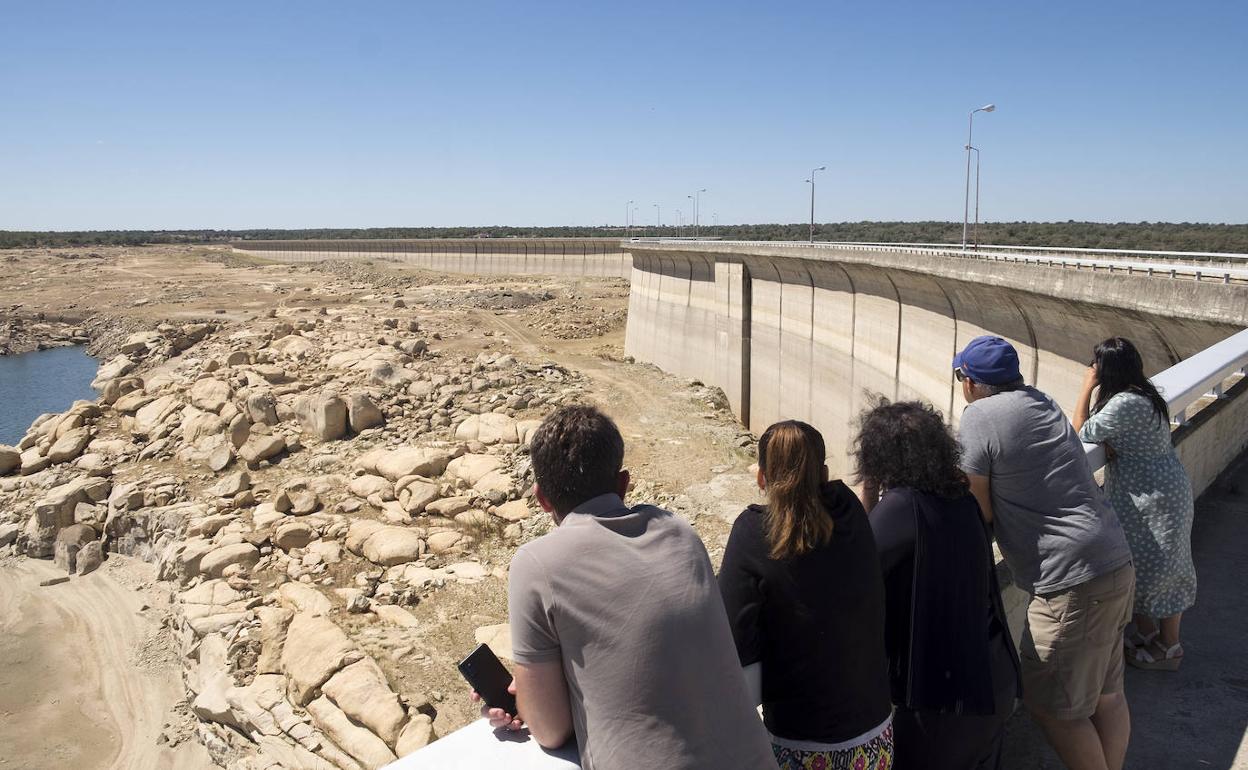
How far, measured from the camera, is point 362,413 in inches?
773

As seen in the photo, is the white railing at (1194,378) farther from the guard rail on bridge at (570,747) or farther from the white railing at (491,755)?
the white railing at (491,755)

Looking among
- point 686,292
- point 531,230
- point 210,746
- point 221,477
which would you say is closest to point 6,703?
point 210,746

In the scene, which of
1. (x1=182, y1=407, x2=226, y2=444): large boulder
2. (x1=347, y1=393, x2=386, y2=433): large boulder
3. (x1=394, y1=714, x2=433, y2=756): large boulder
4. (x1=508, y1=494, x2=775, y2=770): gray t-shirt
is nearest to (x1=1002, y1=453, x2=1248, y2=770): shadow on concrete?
(x1=508, y1=494, x2=775, y2=770): gray t-shirt

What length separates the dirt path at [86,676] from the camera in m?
10.9

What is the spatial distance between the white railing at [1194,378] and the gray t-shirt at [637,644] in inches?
103

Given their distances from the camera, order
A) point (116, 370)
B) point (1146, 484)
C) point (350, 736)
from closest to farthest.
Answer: point (1146, 484) → point (350, 736) → point (116, 370)

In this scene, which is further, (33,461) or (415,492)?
(33,461)

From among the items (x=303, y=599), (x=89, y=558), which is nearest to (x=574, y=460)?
(x=303, y=599)

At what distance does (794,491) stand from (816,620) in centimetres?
38

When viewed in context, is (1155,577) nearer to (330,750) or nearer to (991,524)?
(991,524)

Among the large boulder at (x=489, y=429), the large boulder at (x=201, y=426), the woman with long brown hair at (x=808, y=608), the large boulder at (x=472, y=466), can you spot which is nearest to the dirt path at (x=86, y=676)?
the large boulder at (x=201, y=426)

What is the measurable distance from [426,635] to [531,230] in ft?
513

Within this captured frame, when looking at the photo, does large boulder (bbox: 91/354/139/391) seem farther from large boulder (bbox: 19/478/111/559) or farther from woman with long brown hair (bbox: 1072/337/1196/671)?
woman with long brown hair (bbox: 1072/337/1196/671)

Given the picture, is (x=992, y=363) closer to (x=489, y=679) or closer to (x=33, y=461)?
(x=489, y=679)
